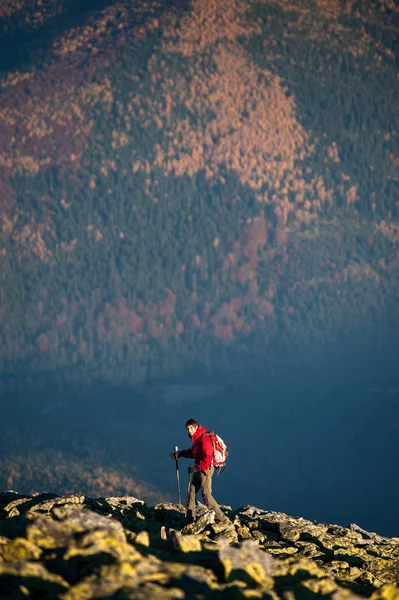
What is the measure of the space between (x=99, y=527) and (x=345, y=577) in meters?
7.94

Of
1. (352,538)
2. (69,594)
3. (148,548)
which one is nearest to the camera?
(69,594)

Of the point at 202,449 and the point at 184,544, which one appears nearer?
the point at 184,544

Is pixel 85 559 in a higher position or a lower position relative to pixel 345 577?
higher

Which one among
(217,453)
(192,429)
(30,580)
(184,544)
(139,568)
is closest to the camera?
(30,580)

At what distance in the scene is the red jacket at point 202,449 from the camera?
26.4m

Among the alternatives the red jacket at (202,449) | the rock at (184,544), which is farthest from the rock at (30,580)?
the red jacket at (202,449)

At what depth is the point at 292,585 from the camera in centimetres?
1862

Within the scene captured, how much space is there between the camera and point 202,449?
87.2 ft

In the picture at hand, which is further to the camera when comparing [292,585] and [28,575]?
[292,585]

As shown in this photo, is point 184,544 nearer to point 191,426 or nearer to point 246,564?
point 246,564

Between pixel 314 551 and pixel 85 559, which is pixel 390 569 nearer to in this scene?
pixel 314 551

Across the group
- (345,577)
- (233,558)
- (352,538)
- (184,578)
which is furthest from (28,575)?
(352,538)

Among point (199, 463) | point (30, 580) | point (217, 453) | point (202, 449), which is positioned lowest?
point (199, 463)

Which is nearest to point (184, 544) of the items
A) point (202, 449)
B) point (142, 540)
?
point (142, 540)
